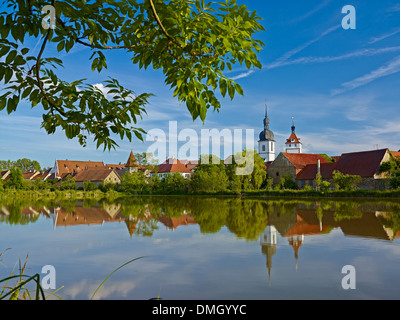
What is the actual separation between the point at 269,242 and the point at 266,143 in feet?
293

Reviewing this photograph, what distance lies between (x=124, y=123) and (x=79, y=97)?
0.51 m

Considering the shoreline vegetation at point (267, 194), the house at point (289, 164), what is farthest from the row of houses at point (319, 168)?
the shoreline vegetation at point (267, 194)

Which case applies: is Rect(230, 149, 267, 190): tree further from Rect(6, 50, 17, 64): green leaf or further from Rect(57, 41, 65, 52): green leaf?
Rect(6, 50, 17, 64): green leaf

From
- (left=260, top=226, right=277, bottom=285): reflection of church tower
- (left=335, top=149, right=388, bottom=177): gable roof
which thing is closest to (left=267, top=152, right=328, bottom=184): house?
(left=335, top=149, right=388, bottom=177): gable roof

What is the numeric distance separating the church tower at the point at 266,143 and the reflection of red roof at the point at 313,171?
152 feet

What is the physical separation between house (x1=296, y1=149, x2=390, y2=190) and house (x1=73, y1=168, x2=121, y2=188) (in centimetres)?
3955

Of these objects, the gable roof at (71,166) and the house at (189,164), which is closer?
the gable roof at (71,166)

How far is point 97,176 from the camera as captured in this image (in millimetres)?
67812

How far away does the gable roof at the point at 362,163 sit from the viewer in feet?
133

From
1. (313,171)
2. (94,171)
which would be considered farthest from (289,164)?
(94,171)

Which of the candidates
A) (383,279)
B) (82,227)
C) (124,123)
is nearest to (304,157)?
(82,227)

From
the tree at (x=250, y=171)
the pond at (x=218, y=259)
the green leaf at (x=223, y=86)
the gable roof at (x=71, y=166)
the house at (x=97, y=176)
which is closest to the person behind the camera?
the green leaf at (x=223, y=86)

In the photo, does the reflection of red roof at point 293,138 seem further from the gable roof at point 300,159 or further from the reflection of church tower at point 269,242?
the reflection of church tower at point 269,242
